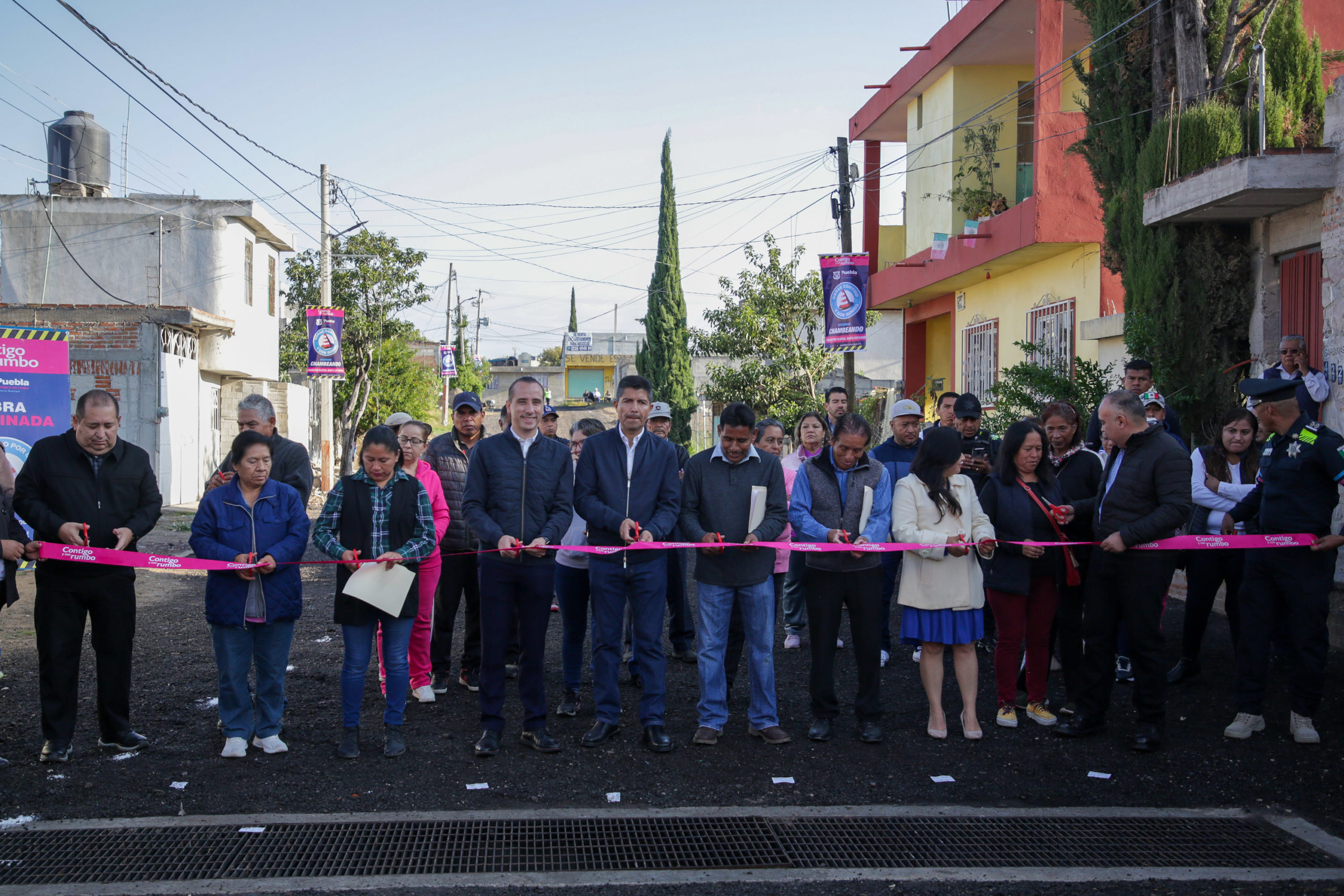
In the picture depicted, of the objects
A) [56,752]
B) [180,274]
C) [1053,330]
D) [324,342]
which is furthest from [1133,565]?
[180,274]

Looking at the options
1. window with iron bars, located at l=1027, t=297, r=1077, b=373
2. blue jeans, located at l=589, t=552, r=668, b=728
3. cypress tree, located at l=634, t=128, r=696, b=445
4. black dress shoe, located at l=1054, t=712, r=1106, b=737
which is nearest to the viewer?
blue jeans, located at l=589, t=552, r=668, b=728

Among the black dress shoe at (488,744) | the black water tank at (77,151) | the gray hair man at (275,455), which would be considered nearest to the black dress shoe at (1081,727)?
the black dress shoe at (488,744)

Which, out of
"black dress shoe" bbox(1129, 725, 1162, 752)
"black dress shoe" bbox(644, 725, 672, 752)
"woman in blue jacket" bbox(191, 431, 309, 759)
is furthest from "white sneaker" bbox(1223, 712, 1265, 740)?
"woman in blue jacket" bbox(191, 431, 309, 759)

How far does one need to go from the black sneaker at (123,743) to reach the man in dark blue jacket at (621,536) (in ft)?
8.26

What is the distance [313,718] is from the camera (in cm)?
648

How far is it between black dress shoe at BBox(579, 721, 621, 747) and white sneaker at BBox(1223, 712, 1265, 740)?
3620 mm

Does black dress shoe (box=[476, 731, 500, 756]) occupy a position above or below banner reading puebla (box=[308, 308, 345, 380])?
below

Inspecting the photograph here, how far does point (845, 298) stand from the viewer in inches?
612

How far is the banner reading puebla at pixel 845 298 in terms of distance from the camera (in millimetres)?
15406

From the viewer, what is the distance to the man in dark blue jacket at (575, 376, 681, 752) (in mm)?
6020

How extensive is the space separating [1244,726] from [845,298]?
1030cm

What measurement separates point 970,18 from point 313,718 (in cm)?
1518

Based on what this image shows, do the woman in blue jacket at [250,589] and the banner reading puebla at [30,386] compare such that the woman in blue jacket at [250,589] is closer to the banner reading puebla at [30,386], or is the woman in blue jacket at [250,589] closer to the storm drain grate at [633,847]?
the storm drain grate at [633,847]

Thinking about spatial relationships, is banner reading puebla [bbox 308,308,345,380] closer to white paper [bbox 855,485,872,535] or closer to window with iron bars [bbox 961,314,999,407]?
window with iron bars [bbox 961,314,999,407]
